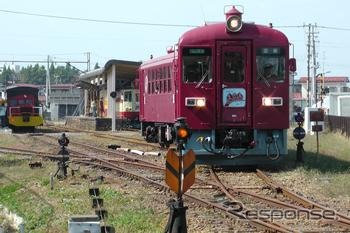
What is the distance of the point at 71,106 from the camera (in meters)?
110

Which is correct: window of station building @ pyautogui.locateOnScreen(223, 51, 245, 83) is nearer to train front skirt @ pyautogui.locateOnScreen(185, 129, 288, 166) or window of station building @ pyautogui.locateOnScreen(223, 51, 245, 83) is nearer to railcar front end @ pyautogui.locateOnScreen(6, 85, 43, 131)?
train front skirt @ pyautogui.locateOnScreen(185, 129, 288, 166)

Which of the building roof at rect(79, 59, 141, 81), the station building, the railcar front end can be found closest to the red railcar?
the station building

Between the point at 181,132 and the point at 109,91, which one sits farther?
the point at 109,91

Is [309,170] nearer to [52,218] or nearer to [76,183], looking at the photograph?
[76,183]

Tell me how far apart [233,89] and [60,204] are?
19.5 feet

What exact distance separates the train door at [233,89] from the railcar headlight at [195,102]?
0.38m

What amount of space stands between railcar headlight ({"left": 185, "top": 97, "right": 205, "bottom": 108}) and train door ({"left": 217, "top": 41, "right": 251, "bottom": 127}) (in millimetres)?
383

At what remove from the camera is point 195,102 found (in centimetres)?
1550

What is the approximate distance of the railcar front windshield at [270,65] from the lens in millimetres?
15617

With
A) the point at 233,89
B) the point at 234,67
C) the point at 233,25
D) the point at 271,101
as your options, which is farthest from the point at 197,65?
the point at 271,101

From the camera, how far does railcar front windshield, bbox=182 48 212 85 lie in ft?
51.0

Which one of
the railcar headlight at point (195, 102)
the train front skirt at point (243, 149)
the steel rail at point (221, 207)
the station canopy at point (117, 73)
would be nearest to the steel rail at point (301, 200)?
the steel rail at point (221, 207)

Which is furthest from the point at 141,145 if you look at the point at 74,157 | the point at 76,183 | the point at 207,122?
the point at 76,183

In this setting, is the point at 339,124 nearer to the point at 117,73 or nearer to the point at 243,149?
the point at 117,73
